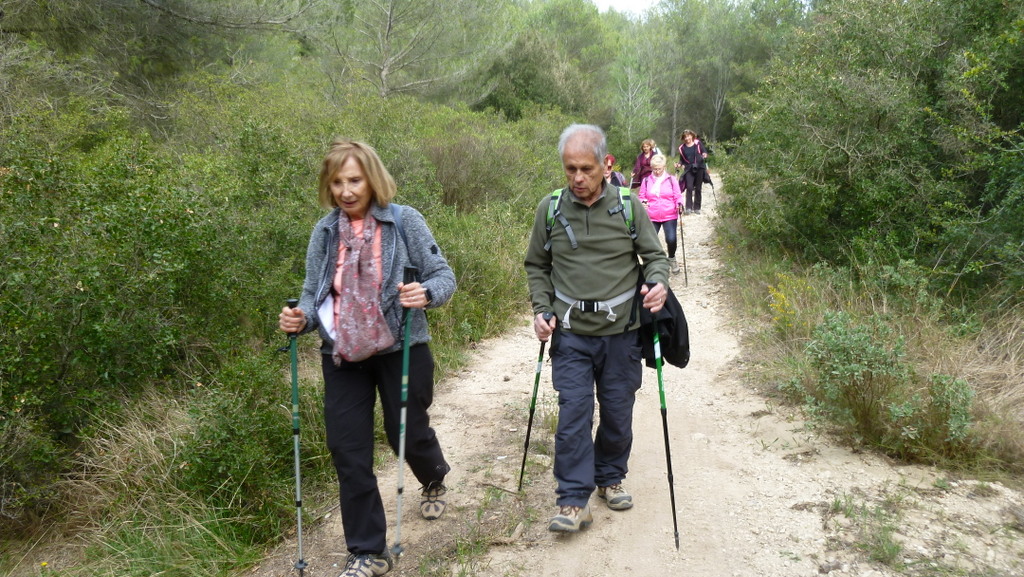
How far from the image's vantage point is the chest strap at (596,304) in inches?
139

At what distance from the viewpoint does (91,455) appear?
481cm

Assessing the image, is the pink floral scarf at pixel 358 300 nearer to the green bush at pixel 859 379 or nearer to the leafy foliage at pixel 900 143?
the green bush at pixel 859 379

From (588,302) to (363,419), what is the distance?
50.0 inches

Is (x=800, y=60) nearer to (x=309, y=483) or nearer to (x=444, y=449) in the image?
(x=444, y=449)

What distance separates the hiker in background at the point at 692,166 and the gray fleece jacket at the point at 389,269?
1160 centimetres

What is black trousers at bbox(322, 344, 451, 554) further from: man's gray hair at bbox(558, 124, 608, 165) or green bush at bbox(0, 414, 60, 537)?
green bush at bbox(0, 414, 60, 537)

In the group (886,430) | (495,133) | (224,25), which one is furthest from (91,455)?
(495,133)

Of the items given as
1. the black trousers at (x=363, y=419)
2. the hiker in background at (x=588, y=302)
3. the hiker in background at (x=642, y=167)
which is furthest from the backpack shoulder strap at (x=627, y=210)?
the hiker in background at (x=642, y=167)

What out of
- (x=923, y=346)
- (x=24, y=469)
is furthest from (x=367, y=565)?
(x=923, y=346)

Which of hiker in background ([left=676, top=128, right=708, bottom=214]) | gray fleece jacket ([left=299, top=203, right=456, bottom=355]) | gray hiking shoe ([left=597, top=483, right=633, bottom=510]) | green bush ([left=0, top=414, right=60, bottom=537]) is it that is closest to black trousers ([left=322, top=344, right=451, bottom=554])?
gray fleece jacket ([left=299, top=203, right=456, bottom=355])

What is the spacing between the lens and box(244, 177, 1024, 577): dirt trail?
3438 millimetres

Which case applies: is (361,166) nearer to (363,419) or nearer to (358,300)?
(358,300)

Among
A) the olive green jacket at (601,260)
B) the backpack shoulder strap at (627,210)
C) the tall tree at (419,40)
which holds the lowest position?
the olive green jacket at (601,260)

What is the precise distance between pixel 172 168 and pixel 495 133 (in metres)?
9.35
